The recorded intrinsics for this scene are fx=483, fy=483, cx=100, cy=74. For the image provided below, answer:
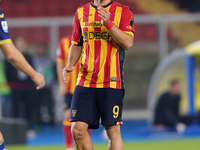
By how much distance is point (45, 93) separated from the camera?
11.1 meters

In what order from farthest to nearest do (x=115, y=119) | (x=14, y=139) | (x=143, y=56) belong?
(x=143, y=56), (x=14, y=139), (x=115, y=119)

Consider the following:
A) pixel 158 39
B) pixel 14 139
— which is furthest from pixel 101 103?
pixel 158 39

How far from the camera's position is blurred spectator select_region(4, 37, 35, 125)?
10430mm

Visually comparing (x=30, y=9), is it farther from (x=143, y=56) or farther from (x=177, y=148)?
(x=177, y=148)

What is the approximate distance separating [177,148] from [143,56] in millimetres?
6002

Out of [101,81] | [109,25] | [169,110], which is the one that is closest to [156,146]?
[169,110]

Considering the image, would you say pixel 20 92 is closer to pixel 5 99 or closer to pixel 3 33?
pixel 5 99

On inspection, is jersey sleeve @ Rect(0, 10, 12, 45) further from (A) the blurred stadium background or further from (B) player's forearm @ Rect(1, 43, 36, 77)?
(A) the blurred stadium background

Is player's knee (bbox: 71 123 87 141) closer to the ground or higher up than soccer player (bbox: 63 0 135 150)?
closer to the ground

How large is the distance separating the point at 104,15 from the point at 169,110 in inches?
259

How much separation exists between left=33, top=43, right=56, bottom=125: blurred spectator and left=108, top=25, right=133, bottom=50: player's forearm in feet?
23.2

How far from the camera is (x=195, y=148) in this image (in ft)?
23.6

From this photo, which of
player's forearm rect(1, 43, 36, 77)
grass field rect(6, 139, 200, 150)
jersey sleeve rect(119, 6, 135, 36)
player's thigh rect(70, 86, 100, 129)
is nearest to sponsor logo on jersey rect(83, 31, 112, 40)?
jersey sleeve rect(119, 6, 135, 36)

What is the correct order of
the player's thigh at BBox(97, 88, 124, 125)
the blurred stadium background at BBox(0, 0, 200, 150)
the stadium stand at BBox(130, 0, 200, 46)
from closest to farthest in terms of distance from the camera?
the player's thigh at BBox(97, 88, 124, 125)
the blurred stadium background at BBox(0, 0, 200, 150)
the stadium stand at BBox(130, 0, 200, 46)
